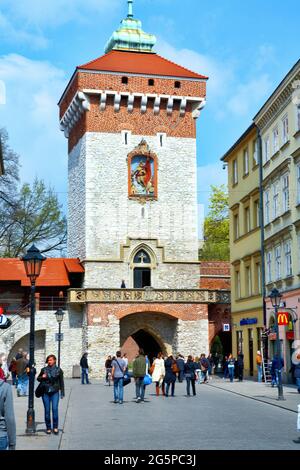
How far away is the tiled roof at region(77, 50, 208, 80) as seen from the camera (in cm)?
5094

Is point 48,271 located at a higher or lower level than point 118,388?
higher

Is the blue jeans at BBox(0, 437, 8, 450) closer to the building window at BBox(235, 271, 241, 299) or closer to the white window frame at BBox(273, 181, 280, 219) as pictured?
the white window frame at BBox(273, 181, 280, 219)

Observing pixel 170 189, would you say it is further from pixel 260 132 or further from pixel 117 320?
→ pixel 260 132


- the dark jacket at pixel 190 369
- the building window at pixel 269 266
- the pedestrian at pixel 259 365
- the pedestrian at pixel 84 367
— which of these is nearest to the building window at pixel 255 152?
the building window at pixel 269 266

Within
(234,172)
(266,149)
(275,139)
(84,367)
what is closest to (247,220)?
(234,172)

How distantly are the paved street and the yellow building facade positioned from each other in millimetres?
11594

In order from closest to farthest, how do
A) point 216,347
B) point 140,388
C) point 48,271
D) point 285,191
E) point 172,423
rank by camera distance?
point 172,423, point 140,388, point 285,191, point 48,271, point 216,347

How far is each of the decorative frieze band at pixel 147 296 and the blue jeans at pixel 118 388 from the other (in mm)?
22334

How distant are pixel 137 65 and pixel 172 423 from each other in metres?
37.2

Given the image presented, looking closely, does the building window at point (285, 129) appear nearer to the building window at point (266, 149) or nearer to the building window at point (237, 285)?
the building window at point (266, 149)

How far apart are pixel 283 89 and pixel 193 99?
18288 mm

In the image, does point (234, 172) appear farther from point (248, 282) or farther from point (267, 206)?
point (267, 206)

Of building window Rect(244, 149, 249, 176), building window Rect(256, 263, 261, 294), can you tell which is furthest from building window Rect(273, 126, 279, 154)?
building window Rect(256, 263, 261, 294)

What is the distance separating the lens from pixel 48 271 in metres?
49.7
